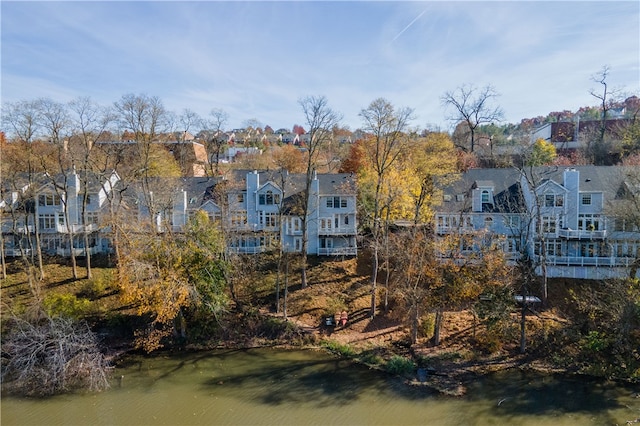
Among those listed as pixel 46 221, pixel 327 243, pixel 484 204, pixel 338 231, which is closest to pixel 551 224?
pixel 484 204

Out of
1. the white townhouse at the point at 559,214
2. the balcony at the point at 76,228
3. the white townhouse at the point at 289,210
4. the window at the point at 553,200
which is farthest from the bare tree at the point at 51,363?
the window at the point at 553,200

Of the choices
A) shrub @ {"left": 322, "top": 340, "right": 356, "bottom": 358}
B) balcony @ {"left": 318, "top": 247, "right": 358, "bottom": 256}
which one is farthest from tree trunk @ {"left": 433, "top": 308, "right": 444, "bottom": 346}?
balcony @ {"left": 318, "top": 247, "right": 358, "bottom": 256}

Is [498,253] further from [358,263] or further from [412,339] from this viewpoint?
[358,263]

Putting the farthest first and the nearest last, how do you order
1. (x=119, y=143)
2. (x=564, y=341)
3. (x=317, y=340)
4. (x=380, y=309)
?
(x=119, y=143)
(x=380, y=309)
(x=317, y=340)
(x=564, y=341)

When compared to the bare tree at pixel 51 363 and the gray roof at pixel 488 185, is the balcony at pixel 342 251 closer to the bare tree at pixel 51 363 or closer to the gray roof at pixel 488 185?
the gray roof at pixel 488 185

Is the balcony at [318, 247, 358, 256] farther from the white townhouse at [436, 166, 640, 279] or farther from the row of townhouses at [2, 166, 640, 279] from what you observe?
the white townhouse at [436, 166, 640, 279]

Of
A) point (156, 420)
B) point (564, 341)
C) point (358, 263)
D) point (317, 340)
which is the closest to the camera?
point (156, 420)

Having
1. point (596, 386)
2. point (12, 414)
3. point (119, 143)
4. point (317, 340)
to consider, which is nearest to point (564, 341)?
point (596, 386)
